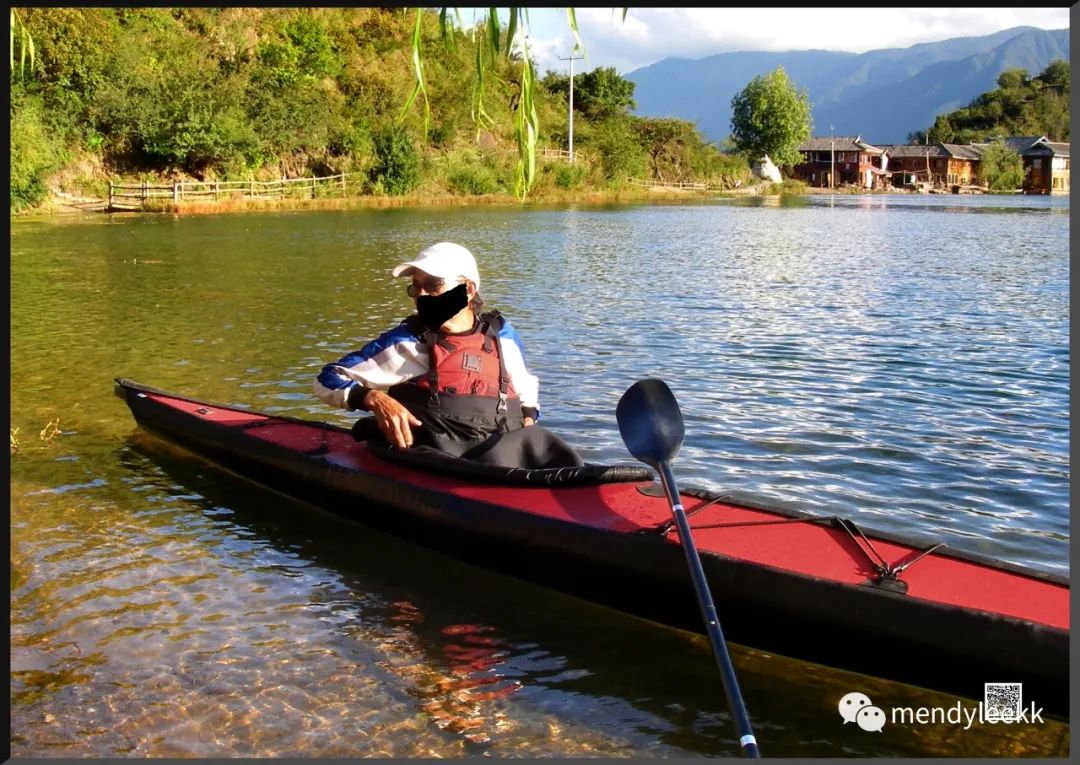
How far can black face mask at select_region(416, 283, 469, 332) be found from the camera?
4.34m

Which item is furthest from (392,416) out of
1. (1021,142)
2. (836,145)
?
(1021,142)

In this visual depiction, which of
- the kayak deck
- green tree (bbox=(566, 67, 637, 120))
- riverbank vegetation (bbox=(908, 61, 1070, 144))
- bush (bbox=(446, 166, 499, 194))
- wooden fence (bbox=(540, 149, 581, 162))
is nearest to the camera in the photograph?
the kayak deck

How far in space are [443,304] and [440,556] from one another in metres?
1.03

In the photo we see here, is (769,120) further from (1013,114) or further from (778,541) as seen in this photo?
(778,541)

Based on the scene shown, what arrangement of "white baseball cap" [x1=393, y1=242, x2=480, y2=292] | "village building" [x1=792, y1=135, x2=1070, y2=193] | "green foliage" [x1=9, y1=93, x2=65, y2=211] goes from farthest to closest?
"village building" [x1=792, y1=135, x2=1070, y2=193] → "green foliage" [x1=9, y1=93, x2=65, y2=211] → "white baseball cap" [x1=393, y1=242, x2=480, y2=292]

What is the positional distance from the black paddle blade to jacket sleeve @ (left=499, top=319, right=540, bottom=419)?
1.62 feet

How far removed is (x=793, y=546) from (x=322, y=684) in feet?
5.12

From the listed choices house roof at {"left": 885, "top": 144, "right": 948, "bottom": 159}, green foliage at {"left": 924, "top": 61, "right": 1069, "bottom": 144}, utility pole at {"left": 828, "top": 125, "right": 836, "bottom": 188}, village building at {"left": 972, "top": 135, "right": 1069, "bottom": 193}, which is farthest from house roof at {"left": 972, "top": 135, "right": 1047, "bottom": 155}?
utility pole at {"left": 828, "top": 125, "right": 836, "bottom": 188}

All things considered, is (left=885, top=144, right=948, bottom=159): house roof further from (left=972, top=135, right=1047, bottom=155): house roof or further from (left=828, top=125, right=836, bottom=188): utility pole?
(left=828, top=125, right=836, bottom=188): utility pole

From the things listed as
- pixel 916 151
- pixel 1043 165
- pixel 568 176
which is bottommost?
pixel 568 176

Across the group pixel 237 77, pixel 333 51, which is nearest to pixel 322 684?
pixel 237 77

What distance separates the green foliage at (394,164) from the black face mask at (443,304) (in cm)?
3407

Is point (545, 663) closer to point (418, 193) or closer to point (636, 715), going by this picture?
point (636, 715)

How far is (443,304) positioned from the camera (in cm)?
437
